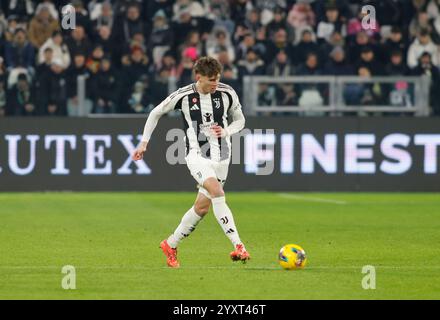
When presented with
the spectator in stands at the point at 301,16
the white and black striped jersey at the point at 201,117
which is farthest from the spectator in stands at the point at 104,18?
the white and black striped jersey at the point at 201,117

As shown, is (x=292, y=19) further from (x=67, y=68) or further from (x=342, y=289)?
(x=342, y=289)

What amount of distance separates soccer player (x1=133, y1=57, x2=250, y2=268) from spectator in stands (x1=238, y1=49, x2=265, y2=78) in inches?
448

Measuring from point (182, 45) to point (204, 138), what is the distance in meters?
12.2

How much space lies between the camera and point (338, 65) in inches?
941

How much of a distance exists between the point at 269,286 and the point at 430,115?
13.6 m

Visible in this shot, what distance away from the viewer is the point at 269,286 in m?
10.2

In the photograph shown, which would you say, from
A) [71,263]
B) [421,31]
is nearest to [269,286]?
[71,263]

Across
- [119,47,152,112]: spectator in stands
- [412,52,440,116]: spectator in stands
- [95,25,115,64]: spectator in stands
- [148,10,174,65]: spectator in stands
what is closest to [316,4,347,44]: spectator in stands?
[412,52,440,116]: spectator in stands

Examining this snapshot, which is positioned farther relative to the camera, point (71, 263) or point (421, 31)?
A: point (421, 31)

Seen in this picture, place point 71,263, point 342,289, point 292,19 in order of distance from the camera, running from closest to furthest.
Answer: point 342,289
point 71,263
point 292,19

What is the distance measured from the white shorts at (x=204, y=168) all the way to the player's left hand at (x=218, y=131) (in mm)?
282

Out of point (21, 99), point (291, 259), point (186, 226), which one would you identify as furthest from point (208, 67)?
point (21, 99)

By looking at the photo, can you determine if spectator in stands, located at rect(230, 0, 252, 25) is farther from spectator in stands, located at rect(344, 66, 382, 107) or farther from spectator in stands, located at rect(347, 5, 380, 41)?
spectator in stands, located at rect(344, 66, 382, 107)

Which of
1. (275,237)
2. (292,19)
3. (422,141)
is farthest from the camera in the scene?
(292,19)
